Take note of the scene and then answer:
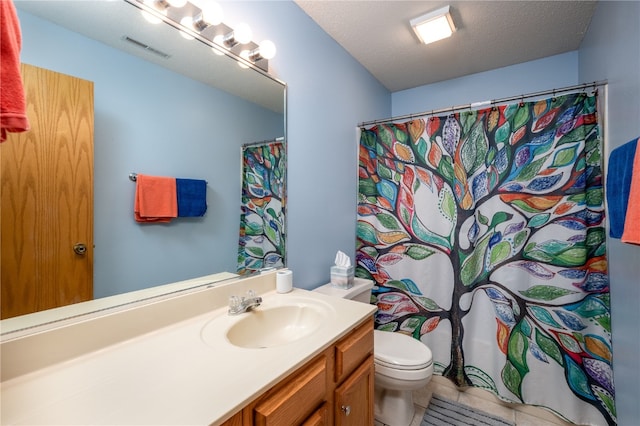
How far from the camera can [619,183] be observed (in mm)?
1038

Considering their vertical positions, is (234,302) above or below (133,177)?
below

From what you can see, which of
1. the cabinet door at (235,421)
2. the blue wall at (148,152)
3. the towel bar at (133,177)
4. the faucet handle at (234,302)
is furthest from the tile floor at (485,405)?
the towel bar at (133,177)

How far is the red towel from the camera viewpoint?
20.1 inches

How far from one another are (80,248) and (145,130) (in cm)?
44

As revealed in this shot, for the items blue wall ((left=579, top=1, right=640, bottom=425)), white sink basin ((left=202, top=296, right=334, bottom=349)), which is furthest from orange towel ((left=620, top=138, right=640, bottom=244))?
white sink basin ((left=202, top=296, right=334, bottom=349))

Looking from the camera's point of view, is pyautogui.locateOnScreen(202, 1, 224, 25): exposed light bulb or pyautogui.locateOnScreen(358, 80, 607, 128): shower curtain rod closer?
pyautogui.locateOnScreen(202, 1, 224, 25): exposed light bulb

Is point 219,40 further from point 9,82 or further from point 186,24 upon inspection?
point 9,82

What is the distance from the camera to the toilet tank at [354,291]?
1.66 m

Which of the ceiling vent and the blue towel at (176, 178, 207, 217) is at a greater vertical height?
the ceiling vent

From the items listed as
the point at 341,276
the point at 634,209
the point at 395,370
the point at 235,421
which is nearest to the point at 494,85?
the point at 634,209

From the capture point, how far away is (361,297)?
1.82 meters

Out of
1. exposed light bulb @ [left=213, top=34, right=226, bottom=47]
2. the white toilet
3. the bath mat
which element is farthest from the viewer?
the bath mat

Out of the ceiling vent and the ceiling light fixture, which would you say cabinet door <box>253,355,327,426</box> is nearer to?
the ceiling vent

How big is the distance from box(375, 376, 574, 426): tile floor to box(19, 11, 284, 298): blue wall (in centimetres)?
151
